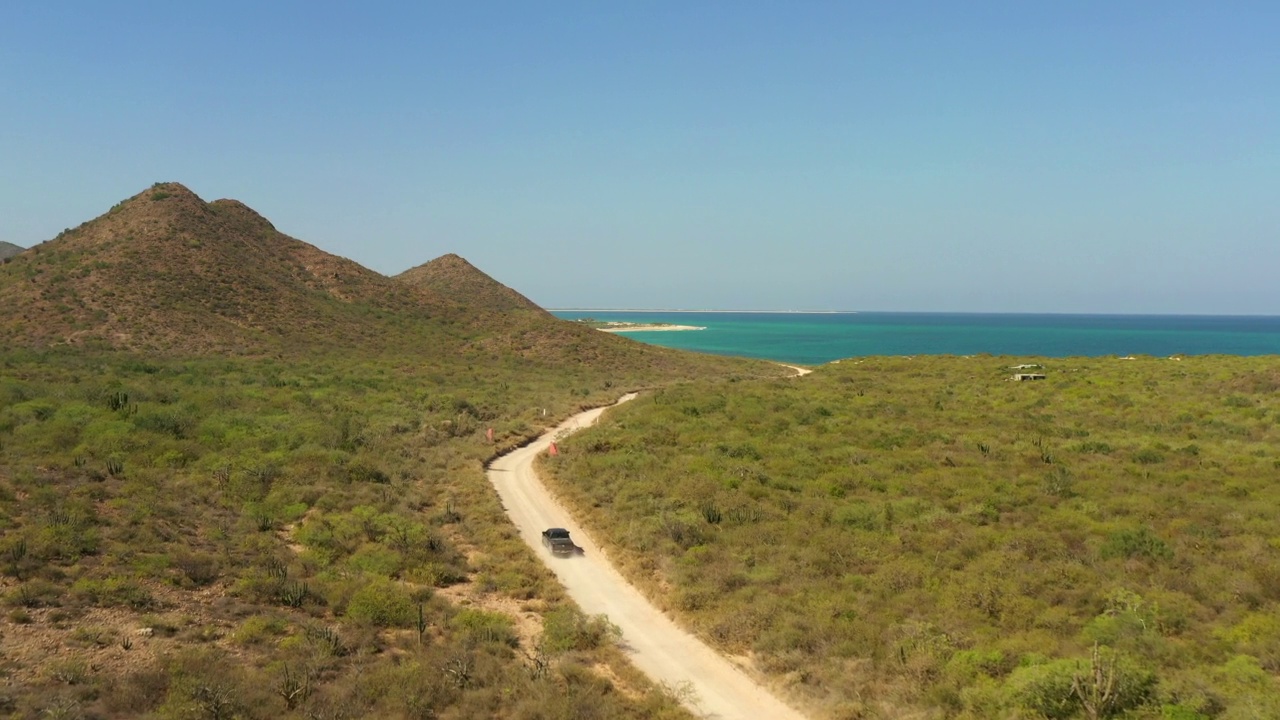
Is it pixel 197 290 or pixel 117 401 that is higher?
pixel 197 290

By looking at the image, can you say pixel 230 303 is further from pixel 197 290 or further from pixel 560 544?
pixel 560 544

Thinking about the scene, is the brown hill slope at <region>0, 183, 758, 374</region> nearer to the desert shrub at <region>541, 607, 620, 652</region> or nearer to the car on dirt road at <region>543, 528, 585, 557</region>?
the car on dirt road at <region>543, 528, 585, 557</region>

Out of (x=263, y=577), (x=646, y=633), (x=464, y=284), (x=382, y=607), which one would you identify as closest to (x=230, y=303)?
(x=464, y=284)

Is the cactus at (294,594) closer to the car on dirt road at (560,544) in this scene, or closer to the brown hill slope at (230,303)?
the car on dirt road at (560,544)

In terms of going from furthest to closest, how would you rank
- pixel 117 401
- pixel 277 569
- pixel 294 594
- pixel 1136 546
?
pixel 117 401 → pixel 1136 546 → pixel 277 569 → pixel 294 594

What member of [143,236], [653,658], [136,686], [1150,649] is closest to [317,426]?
[136,686]

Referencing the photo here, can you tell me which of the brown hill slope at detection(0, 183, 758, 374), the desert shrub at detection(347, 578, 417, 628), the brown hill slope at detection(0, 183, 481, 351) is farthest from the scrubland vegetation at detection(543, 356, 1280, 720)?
the brown hill slope at detection(0, 183, 481, 351)

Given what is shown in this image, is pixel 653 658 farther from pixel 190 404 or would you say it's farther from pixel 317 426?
pixel 190 404

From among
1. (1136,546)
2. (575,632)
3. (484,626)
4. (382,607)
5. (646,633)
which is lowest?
(646,633)
